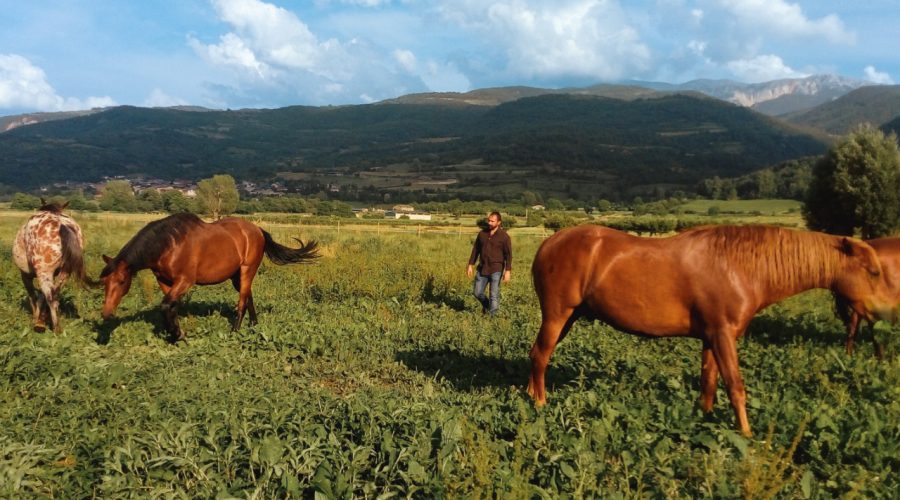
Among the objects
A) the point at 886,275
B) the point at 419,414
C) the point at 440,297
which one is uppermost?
the point at 886,275

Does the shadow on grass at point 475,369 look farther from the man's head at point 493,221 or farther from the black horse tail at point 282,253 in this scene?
the black horse tail at point 282,253

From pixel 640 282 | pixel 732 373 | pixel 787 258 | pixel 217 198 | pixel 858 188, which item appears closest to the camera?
pixel 732 373

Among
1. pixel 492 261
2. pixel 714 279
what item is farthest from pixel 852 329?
pixel 492 261

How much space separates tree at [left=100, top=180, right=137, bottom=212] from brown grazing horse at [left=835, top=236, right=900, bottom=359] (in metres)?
68.0

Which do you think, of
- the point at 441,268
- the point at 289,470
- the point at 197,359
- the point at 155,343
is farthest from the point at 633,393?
the point at 441,268

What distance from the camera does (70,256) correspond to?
851 centimetres

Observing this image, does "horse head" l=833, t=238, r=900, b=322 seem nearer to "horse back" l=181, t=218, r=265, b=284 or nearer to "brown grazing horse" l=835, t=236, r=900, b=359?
"brown grazing horse" l=835, t=236, r=900, b=359

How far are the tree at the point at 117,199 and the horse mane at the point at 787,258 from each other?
68.6m

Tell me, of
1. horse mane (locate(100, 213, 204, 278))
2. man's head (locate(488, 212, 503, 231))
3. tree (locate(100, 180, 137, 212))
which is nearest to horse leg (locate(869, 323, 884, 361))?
man's head (locate(488, 212, 503, 231))

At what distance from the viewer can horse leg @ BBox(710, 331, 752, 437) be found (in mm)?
4359

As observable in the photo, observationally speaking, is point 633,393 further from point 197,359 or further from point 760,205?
point 760,205

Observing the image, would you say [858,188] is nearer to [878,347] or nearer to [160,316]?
[878,347]

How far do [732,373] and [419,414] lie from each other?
2.52 meters

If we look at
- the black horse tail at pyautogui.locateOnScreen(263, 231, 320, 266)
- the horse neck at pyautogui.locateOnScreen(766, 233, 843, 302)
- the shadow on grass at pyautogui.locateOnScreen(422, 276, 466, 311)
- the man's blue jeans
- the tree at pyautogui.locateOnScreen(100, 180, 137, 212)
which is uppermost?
the horse neck at pyautogui.locateOnScreen(766, 233, 843, 302)
